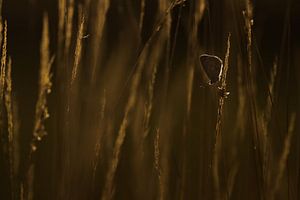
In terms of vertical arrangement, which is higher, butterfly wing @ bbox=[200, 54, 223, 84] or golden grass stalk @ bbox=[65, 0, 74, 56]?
golden grass stalk @ bbox=[65, 0, 74, 56]

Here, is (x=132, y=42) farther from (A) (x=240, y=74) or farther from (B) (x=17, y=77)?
(B) (x=17, y=77)

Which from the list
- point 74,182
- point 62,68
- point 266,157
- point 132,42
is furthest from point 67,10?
point 132,42

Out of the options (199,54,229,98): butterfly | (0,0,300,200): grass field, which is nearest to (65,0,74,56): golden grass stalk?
(0,0,300,200): grass field

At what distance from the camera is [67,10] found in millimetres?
1247

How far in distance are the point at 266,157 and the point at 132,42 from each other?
1414 mm

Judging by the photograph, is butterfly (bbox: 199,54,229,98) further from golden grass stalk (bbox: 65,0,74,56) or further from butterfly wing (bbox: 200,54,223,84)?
golden grass stalk (bbox: 65,0,74,56)

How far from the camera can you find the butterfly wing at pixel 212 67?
1060 millimetres

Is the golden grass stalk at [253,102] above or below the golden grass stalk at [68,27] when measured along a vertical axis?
below

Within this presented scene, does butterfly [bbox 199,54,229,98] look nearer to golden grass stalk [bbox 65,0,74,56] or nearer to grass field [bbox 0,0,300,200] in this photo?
grass field [bbox 0,0,300,200]

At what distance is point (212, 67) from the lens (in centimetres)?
107

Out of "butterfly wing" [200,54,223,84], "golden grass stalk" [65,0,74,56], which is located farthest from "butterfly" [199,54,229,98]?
"golden grass stalk" [65,0,74,56]

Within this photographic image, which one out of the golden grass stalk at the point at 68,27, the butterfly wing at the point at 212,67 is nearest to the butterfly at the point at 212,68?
the butterfly wing at the point at 212,67

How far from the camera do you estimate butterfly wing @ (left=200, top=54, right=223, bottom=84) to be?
3.48ft

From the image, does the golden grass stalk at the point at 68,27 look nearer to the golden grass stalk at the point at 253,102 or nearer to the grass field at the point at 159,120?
the grass field at the point at 159,120
